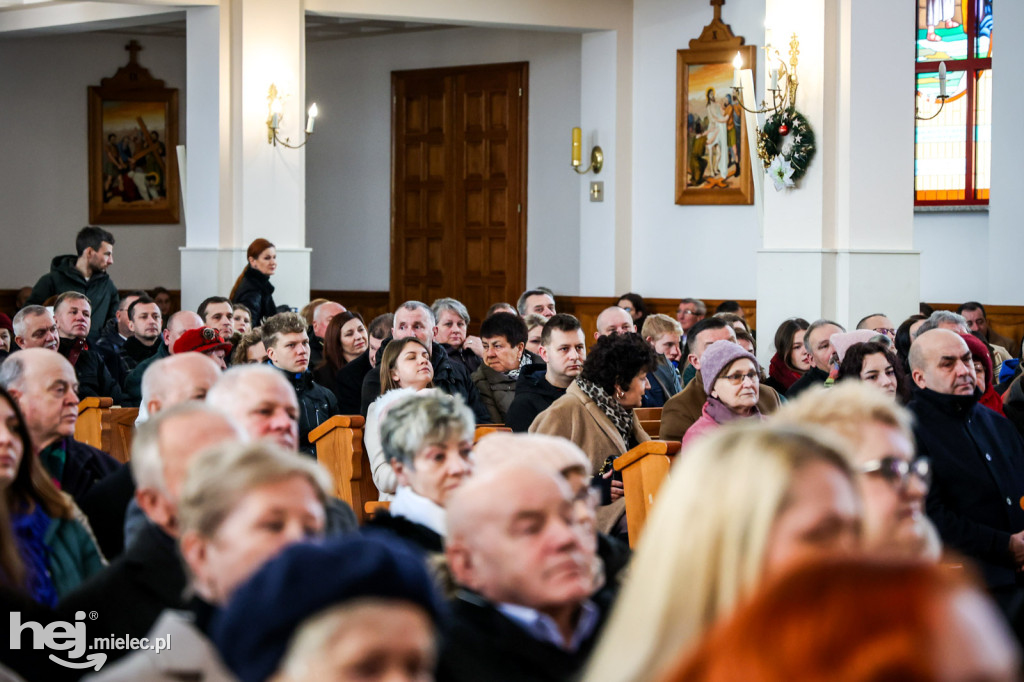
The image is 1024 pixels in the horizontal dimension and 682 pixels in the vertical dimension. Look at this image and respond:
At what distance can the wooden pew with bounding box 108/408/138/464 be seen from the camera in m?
5.85

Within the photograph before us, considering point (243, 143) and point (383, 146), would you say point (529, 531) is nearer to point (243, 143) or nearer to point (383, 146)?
point (243, 143)

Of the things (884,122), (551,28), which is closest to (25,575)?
(884,122)

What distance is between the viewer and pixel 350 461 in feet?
18.2

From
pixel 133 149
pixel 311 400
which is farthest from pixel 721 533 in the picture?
pixel 133 149

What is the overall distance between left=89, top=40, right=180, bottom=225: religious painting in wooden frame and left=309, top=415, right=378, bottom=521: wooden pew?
9.89 meters

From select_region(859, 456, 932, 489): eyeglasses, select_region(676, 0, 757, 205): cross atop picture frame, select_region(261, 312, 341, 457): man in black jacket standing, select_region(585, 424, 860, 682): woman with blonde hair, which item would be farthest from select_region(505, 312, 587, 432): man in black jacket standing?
select_region(676, 0, 757, 205): cross atop picture frame

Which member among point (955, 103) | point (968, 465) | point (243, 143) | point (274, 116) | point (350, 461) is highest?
point (955, 103)

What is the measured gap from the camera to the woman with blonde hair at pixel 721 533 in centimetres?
142

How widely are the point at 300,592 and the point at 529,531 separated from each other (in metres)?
1.00

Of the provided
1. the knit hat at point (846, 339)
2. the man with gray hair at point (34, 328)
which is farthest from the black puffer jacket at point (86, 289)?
the knit hat at point (846, 339)

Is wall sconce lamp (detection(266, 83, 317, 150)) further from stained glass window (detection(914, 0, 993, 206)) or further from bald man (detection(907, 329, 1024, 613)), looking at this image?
bald man (detection(907, 329, 1024, 613))

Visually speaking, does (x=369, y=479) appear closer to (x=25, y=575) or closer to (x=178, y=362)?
(x=178, y=362)

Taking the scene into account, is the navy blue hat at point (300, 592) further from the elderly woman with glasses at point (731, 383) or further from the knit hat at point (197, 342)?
the knit hat at point (197, 342)

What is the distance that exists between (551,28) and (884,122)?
384cm
